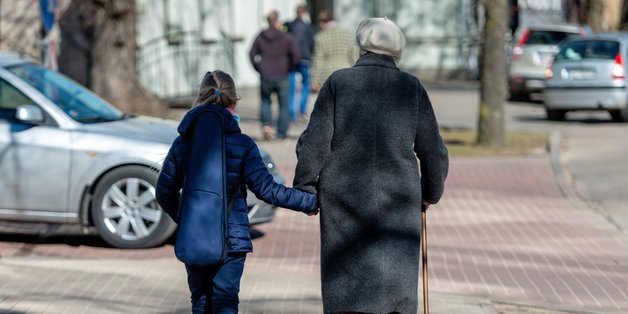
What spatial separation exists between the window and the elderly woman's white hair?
5524mm

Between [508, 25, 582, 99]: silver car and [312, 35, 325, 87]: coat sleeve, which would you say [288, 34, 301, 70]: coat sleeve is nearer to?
[312, 35, 325, 87]: coat sleeve

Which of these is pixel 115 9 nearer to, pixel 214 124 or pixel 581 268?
pixel 581 268

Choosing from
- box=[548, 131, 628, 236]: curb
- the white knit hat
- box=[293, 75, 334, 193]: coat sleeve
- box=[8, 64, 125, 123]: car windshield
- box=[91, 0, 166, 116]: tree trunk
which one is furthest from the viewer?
box=[91, 0, 166, 116]: tree trunk

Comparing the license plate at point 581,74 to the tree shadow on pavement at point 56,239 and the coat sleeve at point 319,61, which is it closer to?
the coat sleeve at point 319,61

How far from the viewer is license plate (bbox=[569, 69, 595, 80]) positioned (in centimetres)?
2283

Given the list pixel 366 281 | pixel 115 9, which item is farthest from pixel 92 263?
pixel 115 9

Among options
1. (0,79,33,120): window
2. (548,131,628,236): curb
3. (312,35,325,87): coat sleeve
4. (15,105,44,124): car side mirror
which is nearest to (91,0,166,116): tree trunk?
(312,35,325,87): coat sleeve

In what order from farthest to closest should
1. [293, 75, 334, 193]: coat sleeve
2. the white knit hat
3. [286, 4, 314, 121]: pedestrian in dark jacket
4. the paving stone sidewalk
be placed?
[286, 4, 314, 121]: pedestrian in dark jacket < the paving stone sidewalk < the white knit hat < [293, 75, 334, 193]: coat sleeve

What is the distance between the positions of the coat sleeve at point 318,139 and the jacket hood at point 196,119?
39 cm

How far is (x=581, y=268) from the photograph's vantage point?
961 centimetres

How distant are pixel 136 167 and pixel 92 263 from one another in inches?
42.6

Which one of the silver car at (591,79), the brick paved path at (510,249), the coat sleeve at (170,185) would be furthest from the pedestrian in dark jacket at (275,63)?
the coat sleeve at (170,185)

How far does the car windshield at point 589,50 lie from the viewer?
23.2 metres

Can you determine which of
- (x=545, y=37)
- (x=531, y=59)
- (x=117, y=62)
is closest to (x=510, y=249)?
(x=117, y=62)
